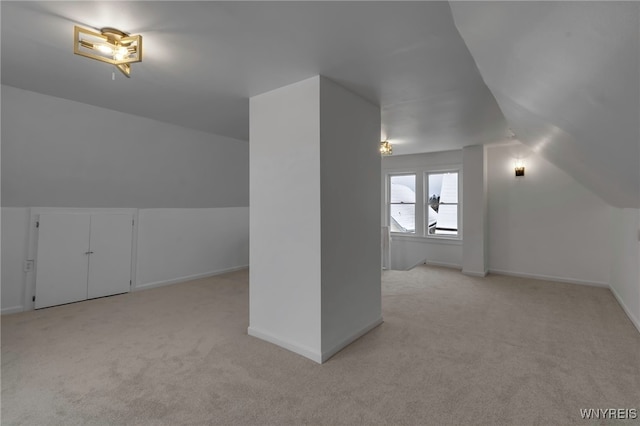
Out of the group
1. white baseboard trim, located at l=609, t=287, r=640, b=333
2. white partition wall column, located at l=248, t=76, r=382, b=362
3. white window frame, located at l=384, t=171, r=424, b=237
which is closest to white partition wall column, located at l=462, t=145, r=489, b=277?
white window frame, located at l=384, t=171, r=424, b=237

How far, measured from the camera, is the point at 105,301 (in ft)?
13.4

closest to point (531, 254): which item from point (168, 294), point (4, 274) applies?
point (168, 294)

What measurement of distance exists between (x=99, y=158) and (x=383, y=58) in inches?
153

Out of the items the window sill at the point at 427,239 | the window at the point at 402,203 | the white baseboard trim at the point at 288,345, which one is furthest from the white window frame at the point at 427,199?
the white baseboard trim at the point at 288,345

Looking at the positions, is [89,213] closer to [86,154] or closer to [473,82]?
[86,154]

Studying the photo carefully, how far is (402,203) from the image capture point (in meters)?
7.28

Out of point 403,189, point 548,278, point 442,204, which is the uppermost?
point 403,189

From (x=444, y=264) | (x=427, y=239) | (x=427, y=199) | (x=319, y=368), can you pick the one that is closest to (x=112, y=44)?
(x=319, y=368)

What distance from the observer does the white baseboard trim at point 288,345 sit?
102 inches

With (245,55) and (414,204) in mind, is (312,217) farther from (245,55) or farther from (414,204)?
(414,204)

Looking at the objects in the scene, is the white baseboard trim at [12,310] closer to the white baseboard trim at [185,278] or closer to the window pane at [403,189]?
the white baseboard trim at [185,278]

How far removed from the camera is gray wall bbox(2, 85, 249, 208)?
11.2 ft

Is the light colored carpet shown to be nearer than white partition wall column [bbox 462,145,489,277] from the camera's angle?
Yes

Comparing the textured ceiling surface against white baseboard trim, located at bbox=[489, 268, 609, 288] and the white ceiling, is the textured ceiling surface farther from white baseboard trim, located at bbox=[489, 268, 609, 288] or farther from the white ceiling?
white baseboard trim, located at bbox=[489, 268, 609, 288]
